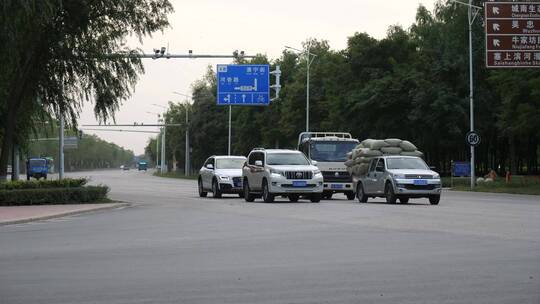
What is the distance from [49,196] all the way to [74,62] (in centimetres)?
615

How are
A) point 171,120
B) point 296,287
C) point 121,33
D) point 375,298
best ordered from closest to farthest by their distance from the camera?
point 375,298 → point 296,287 → point 121,33 → point 171,120

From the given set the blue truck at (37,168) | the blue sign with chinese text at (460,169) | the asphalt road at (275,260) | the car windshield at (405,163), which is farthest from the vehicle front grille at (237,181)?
the blue truck at (37,168)

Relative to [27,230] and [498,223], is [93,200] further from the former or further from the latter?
[498,223]

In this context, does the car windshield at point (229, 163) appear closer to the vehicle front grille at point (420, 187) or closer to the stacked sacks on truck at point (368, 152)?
the stacked sacks on truck at point (368, 152)

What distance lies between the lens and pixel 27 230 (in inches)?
728

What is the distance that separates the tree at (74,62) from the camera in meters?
31.4

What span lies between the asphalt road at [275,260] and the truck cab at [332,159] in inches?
492

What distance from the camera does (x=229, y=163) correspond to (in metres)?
36.2

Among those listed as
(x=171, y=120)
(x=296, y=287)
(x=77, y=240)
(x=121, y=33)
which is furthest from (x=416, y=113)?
(x=171, y=120)

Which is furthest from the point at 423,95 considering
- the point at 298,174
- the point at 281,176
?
the point at 281,176

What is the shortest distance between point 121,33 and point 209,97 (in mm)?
65720

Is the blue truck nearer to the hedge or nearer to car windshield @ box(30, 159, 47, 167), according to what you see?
car windshield @ box(30, 159, 47, 167)

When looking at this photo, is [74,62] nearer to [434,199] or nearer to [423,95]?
[434,199]

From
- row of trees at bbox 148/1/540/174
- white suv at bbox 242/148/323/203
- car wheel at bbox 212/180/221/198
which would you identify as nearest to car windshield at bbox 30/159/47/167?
row of trees at bbox 148/1/540/174
